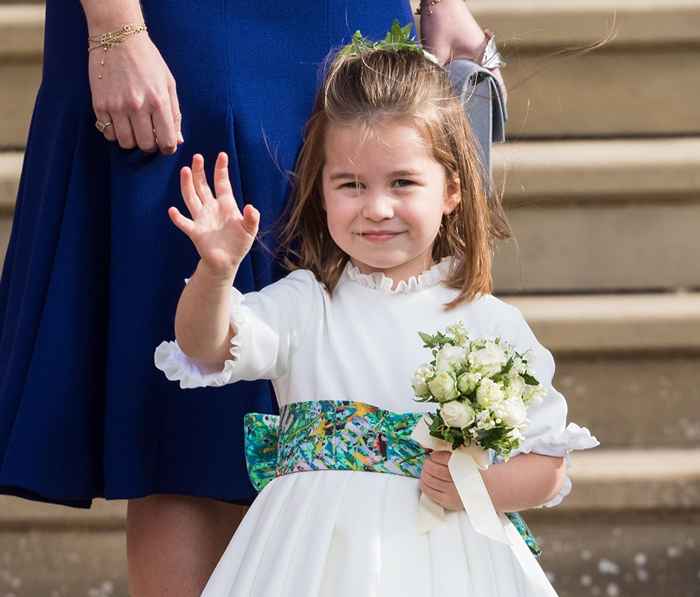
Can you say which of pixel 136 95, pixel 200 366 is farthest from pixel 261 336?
pixel 136 95

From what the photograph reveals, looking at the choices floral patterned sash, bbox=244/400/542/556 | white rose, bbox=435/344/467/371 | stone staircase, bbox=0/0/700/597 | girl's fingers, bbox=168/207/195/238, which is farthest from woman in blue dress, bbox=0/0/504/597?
stone staircase, bbox=0/0/700/597

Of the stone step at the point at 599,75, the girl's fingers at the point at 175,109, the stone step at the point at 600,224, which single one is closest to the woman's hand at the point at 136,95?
the girl's fingers at the point at 175,109

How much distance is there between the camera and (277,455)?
2258 mm

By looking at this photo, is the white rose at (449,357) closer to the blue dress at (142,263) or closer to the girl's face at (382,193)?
the girl's face at (382,193)

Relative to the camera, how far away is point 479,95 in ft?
8.27

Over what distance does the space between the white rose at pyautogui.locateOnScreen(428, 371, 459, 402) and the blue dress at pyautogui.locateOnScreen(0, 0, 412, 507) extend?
0.46 meters

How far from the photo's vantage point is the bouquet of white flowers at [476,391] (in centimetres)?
202

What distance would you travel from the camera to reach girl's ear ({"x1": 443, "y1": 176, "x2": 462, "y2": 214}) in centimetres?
231

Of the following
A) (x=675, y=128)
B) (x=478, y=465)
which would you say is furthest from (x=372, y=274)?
(x=675, y=128)

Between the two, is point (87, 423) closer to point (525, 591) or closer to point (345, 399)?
point (345, 399)

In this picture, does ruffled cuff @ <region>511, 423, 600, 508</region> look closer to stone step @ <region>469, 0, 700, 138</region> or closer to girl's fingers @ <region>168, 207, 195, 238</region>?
girl's fingers @ <region>168, 207, 195, 238</region>

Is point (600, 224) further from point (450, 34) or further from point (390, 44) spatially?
point (390, 44)

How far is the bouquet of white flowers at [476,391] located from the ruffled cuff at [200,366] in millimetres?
255

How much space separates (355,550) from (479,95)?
2.84 ft
